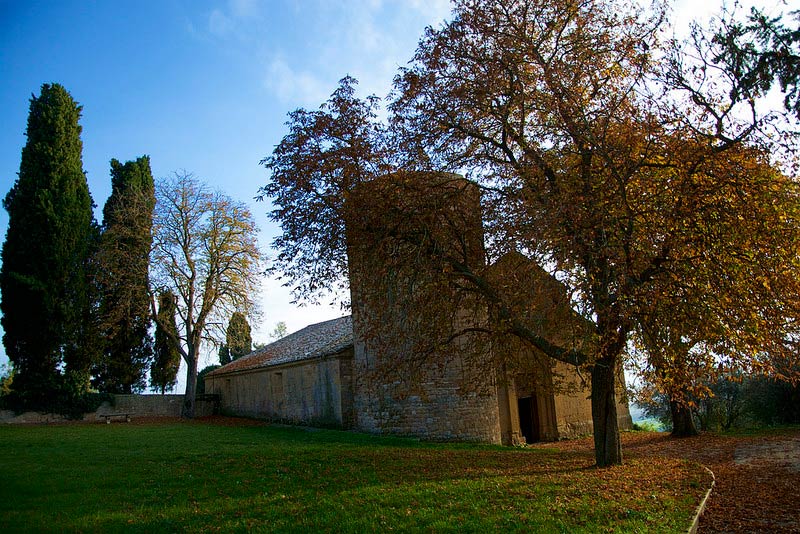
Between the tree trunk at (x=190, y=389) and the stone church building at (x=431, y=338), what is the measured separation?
21.9ft

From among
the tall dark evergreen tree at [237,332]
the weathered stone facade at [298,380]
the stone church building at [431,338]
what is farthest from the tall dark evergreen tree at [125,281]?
the stone church building at [431,338]

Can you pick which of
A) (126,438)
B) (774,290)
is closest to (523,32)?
(774,290)

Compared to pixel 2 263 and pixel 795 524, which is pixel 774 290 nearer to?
pixel 795 524

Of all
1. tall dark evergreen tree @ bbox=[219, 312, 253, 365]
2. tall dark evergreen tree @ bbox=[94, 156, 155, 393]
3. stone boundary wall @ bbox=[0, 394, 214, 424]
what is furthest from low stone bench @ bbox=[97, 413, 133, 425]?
tall dark evergreen tree @ bbox=[219, 312, 253, 365]

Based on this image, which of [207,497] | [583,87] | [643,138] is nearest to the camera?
[207,497]

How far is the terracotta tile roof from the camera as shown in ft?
78.5

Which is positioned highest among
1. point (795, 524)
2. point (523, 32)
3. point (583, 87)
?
point (523, 32)

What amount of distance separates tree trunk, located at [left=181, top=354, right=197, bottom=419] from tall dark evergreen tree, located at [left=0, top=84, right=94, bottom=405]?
4.60m

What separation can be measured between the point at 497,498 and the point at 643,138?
6513 mm

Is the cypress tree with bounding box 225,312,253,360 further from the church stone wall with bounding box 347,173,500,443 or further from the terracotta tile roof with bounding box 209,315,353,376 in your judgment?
the church stone wall with bounding box 347,173,500,443

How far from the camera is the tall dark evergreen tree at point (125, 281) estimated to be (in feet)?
88.4

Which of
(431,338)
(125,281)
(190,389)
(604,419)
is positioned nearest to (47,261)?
(125,281)

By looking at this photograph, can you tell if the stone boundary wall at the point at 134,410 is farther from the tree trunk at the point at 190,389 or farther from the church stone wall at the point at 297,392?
the church stone wall at the point at 297,392

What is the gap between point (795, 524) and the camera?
824cm
